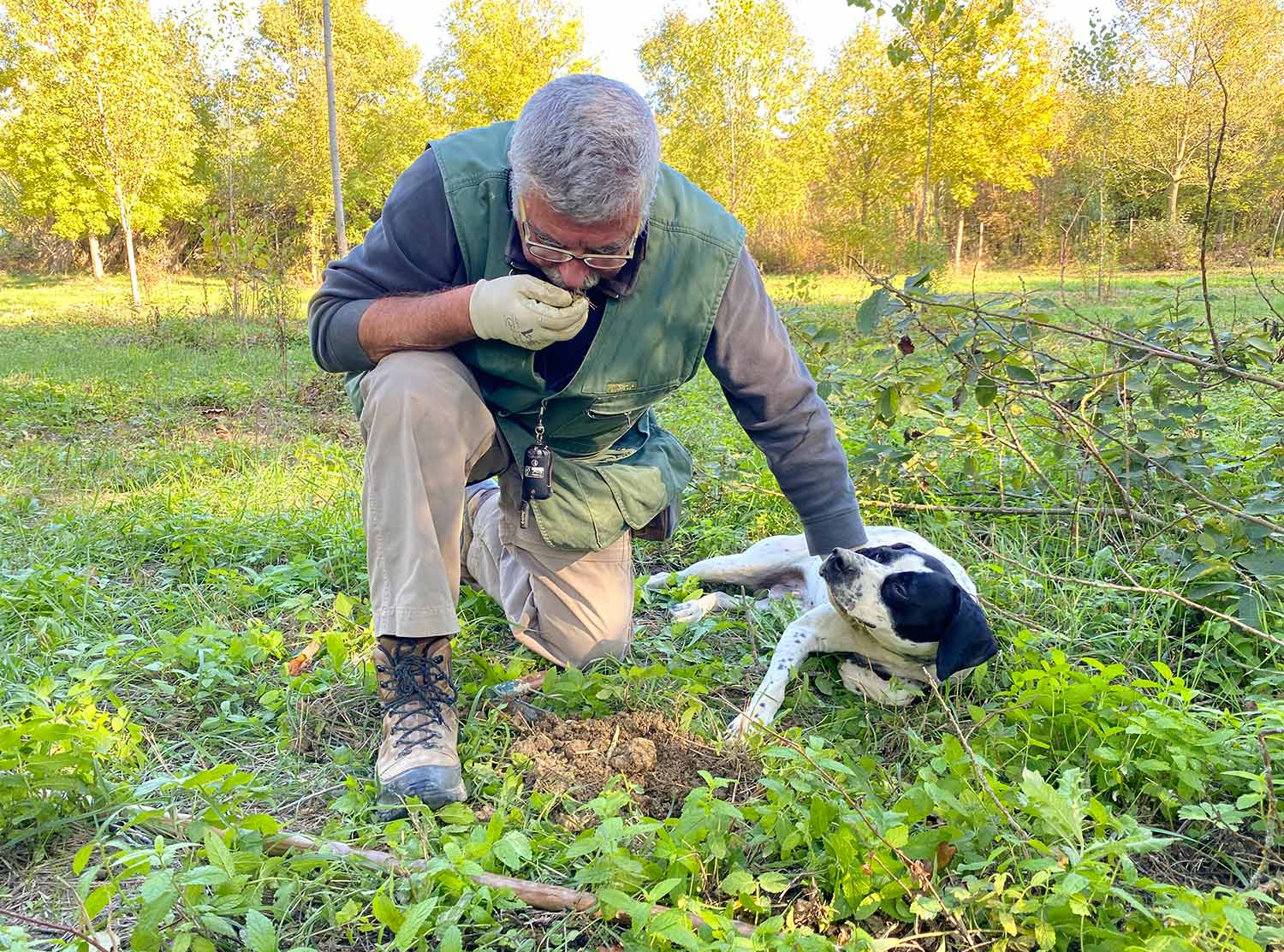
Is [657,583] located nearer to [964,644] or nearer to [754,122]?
[964,644]

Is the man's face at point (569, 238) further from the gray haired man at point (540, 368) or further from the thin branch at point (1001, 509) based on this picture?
the thin branch at point (1001, 509)

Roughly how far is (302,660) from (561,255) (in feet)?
4.52

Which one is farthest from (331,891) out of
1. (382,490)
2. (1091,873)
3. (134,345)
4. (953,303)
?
(134,345)

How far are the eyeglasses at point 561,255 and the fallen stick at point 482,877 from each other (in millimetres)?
1308

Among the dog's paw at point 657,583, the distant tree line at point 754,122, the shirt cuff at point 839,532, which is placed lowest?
the dog's paw at point 657,583

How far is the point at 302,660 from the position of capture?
2500mm

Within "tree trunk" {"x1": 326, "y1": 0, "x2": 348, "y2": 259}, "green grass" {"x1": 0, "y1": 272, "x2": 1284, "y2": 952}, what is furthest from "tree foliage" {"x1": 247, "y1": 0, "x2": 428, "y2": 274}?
"green grass" {"x1": 0, "y1": 272, "x2": 1284, "y2": 952}

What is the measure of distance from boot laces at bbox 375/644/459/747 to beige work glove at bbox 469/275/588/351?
2.60ft

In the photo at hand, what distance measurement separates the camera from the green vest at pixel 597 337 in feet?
7.43

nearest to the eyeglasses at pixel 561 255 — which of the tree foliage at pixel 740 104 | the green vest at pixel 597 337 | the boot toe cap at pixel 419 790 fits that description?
the green vest at pixel 597 337

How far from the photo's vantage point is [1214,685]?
238 centimetres

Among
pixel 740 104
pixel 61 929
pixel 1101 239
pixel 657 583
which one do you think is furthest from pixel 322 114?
pixel 61 929

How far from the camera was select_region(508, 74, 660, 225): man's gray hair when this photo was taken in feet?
6.14

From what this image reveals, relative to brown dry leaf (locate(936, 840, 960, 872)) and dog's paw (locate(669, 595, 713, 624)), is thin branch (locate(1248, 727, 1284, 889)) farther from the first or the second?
dog's paw (locate(669, 595, 713, 624))
